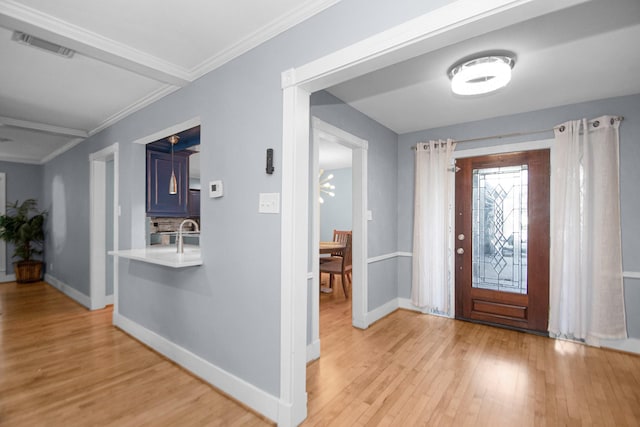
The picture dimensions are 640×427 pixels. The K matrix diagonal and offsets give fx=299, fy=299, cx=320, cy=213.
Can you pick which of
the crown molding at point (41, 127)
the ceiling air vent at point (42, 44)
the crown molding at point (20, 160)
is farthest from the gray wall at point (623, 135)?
the crown molding at point (20, 160)

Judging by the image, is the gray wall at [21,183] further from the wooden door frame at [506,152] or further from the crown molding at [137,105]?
the wooden door frame at [506,152]

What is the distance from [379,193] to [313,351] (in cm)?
204

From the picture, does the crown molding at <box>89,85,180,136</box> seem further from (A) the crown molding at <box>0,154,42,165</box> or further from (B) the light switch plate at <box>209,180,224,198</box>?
(A) the crown molding at <box>0,154,42,165</box>

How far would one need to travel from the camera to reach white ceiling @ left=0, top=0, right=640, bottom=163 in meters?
1.75

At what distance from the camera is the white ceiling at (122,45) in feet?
5.64

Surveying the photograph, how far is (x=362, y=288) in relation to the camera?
137 inches

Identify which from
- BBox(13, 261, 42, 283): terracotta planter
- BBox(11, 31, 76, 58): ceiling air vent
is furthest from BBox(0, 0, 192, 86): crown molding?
BBox(13, 261, 42, 283): terracotta planter

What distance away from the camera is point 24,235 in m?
5.61

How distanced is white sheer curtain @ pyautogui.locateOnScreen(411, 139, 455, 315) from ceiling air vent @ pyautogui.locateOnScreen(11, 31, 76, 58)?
143 inches

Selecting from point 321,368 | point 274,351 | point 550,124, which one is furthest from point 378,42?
point 550,124

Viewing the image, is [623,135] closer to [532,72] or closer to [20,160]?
[532,72]

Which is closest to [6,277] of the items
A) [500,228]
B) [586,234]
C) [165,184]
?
[165,184]

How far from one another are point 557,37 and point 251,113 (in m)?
2.11

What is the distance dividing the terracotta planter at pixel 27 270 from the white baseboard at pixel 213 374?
4337mm
